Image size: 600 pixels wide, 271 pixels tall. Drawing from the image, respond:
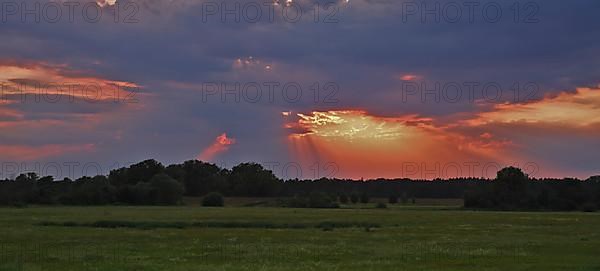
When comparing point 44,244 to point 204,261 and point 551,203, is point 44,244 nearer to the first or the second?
point 204,261

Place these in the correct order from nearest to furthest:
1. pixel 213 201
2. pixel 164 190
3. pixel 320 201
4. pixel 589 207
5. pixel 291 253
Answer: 1. pixel 291 253
2. pixel 589 207
3. pixel 320 201
4. pixel 164 190
5. pixel 213 201

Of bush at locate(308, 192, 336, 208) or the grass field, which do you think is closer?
the grass field

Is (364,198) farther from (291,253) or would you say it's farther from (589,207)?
(291,253)

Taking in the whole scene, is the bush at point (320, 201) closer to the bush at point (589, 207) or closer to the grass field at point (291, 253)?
the bush at point (589, 207)

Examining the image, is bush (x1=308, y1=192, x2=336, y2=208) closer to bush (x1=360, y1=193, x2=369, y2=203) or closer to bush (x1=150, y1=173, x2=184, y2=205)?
bush (x1=360, y1=193, x2=369, y2=203)

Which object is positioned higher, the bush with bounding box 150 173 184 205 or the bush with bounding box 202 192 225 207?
the bush with bounding box 150 173 184 205

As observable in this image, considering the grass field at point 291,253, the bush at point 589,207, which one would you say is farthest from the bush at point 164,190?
the grass field at point 291,253

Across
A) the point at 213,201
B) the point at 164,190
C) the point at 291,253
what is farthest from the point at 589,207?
the point at 291,253

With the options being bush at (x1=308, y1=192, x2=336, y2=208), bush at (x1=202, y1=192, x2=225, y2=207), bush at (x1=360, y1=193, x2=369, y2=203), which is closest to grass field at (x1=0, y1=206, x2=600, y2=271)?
bush at (x1=202, y1=192, x2=225, y2=207)

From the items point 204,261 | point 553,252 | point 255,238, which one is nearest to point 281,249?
point 204,261

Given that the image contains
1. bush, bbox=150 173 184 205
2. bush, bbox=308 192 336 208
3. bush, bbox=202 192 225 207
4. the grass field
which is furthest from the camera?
bush, bbox=202 192 225 207

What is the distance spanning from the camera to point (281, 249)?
41.7 m

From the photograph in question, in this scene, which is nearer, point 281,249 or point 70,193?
point 281,249

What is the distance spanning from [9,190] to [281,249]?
144 m
